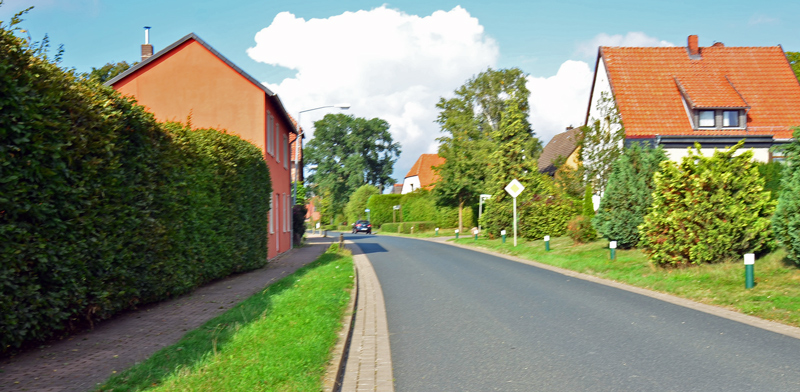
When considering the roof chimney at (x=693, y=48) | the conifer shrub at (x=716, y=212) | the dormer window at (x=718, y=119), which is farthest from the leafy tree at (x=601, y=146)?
the roof chimney at (x=693, y=48)

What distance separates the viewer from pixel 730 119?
32.5 meters

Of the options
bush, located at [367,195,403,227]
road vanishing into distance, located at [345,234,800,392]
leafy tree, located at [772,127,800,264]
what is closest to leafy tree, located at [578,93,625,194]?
leafy tree, located at [772,127,800,264]

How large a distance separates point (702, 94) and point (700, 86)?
1039mm

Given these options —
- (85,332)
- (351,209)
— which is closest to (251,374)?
(85,332)

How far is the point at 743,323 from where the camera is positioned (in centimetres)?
844

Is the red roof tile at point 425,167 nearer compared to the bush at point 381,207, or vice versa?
the bush at point 381,207

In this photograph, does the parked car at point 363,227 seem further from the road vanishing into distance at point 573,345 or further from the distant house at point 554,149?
the road vanishing into distance at point 573,345

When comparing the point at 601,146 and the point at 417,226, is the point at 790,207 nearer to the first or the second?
the point at 601,146

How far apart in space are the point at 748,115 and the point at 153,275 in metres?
33.1

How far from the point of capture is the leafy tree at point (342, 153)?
79688 mm

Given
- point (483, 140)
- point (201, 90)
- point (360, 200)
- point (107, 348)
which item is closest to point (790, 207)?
point (107, 348)

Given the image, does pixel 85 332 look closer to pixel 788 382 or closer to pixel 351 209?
pixel 788 382

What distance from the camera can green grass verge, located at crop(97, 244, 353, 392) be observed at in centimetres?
521

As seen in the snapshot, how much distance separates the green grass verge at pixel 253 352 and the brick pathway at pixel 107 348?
29cm
